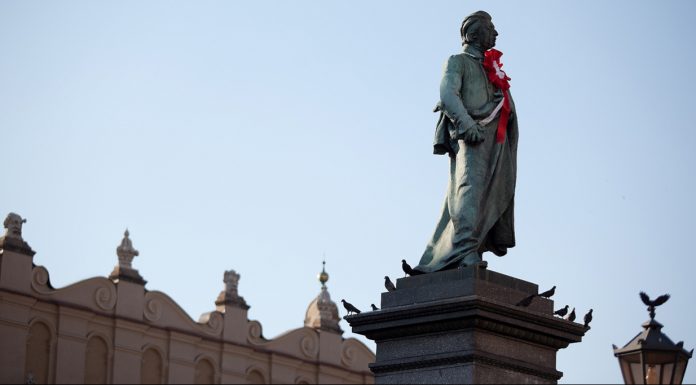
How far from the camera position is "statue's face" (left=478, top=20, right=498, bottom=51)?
15.4 meters

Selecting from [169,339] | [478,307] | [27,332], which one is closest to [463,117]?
[478,307]

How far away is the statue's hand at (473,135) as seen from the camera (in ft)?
48.5

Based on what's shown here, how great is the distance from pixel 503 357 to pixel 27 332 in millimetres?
28831

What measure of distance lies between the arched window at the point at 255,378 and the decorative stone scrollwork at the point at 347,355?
3042 mm

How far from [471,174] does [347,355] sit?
1415 inches

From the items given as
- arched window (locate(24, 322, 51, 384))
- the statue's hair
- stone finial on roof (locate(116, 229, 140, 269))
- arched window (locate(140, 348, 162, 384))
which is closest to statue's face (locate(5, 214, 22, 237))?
arched window (locate(24, 322, 51, 384))

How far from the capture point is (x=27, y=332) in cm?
4153

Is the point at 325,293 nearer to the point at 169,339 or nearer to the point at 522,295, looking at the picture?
the point at 169,339

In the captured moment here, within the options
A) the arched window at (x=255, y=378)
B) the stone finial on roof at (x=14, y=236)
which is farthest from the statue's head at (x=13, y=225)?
the arched window at (x=255, y=378)

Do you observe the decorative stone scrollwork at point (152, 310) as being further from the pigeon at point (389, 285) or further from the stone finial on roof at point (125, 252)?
the pigeon at point (389, 285)

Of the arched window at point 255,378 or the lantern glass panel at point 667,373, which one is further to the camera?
the arched window at point 255,378

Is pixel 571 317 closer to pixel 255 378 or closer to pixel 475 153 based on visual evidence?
pixel 475 153

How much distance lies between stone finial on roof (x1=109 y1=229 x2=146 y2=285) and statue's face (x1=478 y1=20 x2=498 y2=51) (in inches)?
1160

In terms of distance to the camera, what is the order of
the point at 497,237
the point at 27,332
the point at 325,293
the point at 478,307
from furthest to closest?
the point at 325,293, the point at 27,332, the point at 497,237, the point at 478,307
